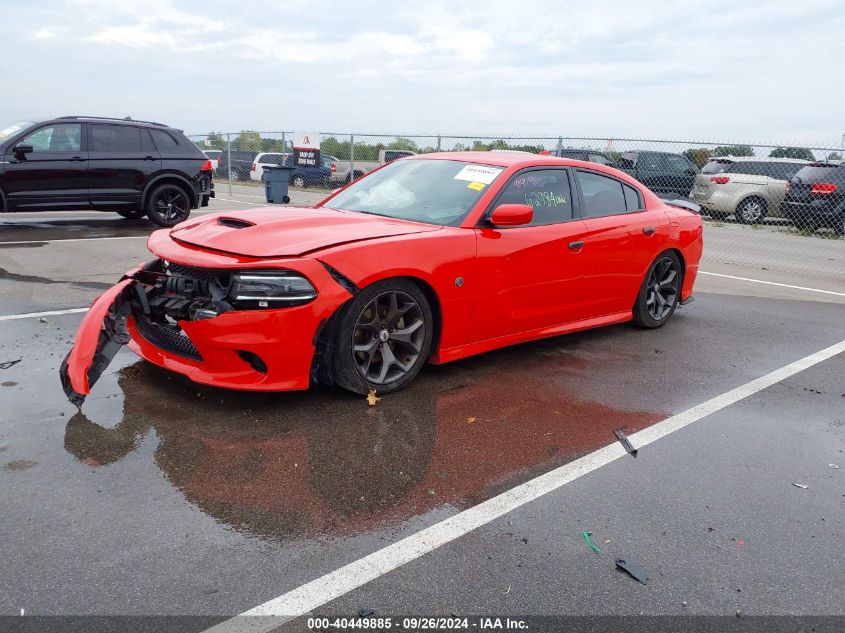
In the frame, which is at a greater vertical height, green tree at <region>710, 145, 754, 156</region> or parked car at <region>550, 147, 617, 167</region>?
green tree at <region>710, 145, 754, 156</region>

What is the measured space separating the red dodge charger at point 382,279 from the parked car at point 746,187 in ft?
42.2

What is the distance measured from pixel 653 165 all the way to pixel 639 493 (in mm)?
15194

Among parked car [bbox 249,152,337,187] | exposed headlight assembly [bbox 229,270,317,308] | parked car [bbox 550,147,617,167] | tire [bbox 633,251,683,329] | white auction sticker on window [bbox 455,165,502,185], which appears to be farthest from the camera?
parked car [bbox 249,152,337,187]

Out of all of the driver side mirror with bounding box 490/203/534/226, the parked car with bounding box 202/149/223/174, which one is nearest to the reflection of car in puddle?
the driver side mirror with bounding box 490/203/534/226

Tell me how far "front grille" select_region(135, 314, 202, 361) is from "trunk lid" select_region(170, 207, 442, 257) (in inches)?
21.0

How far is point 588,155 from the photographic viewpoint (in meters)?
16.9

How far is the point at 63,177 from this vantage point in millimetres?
11031

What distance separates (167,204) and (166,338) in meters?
8.72

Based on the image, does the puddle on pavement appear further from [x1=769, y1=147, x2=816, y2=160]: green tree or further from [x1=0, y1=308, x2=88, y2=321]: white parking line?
[x1=769, y1=147, x2=816, y2=160]: green tree

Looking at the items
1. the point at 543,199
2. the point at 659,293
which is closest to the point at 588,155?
the point at 659,293

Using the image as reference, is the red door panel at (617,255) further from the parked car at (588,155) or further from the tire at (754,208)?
the tire at (754,208)

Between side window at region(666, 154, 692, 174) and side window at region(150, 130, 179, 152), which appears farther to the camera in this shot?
side window at region(666, 154, 692, 174)

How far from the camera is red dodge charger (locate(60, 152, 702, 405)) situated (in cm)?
386

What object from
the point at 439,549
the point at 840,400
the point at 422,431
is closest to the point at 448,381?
the point at 422,431
